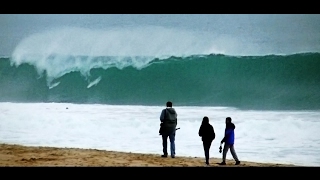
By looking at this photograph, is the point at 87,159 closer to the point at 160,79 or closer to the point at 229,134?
the point at 229,134

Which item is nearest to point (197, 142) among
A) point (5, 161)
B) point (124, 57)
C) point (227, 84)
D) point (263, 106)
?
point (5, 161)

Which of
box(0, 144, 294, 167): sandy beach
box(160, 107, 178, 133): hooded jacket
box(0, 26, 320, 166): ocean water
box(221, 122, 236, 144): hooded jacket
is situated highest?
box(0, 26, 320, 166): ocean water

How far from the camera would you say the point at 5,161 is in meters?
7.04

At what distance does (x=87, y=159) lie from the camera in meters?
7.29

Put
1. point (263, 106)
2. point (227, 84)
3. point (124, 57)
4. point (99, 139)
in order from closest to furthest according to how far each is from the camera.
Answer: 1. point (99, 139)
2. point (263, 106)
3. point (227, 84)
4. point (124, 57)

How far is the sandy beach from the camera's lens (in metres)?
6.86

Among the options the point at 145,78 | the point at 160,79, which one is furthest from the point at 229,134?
the point at 145,78

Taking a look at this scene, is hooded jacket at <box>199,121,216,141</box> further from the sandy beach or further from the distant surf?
the distant surf

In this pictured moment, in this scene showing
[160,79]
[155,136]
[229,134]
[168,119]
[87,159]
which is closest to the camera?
[229,134]

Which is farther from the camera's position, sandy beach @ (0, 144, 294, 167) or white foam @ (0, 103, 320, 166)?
white foam @ (0, 103, 320, 166)

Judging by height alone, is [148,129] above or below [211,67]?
below

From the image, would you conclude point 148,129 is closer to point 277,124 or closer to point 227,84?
point 277,124

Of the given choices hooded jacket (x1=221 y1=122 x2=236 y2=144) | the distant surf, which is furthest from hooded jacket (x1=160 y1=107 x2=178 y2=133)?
the distant surf

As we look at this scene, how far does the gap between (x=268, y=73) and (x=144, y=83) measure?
5.67 meters
